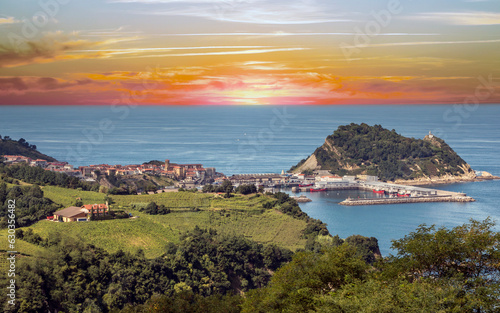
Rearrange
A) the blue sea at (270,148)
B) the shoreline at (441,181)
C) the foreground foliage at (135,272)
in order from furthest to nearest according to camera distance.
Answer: the shoreline at (441,181) → the blue sea at (270,148) → the foreground foliage at (135,272)

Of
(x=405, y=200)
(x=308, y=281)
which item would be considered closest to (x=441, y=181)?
(x=405, y=200)

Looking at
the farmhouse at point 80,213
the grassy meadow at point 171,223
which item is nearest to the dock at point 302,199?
the grassy meadow at point 171,223

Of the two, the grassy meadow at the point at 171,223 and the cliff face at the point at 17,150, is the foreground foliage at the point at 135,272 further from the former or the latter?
the cliff face at the point at 17,150

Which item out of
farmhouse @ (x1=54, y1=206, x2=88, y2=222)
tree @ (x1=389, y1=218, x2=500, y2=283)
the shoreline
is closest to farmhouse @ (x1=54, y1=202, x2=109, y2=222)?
farmhouse @ (x1=54, y1=206, x2=88, y2=222)

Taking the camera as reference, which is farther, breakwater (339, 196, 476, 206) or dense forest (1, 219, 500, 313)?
breakwater (339, 196, 476, 206)

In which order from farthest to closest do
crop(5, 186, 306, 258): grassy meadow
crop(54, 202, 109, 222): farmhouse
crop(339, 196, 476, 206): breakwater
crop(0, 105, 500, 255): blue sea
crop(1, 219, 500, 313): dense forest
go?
1. crop(339, 196, 476, 206): breakwater
2. crop(0, 105, 500, 255): blue sea
3. crop(54, 202, 109, 222): farmhouse
4. crop(5, 186, 306, 258): grassy meadow
5. crop(1, 219, 500, 313): dense forest

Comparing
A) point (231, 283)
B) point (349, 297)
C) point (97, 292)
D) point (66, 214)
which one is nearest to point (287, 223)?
point (231, 283)

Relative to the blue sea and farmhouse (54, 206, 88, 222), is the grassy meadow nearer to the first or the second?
farmhouse (54, 206, 88, 222)
